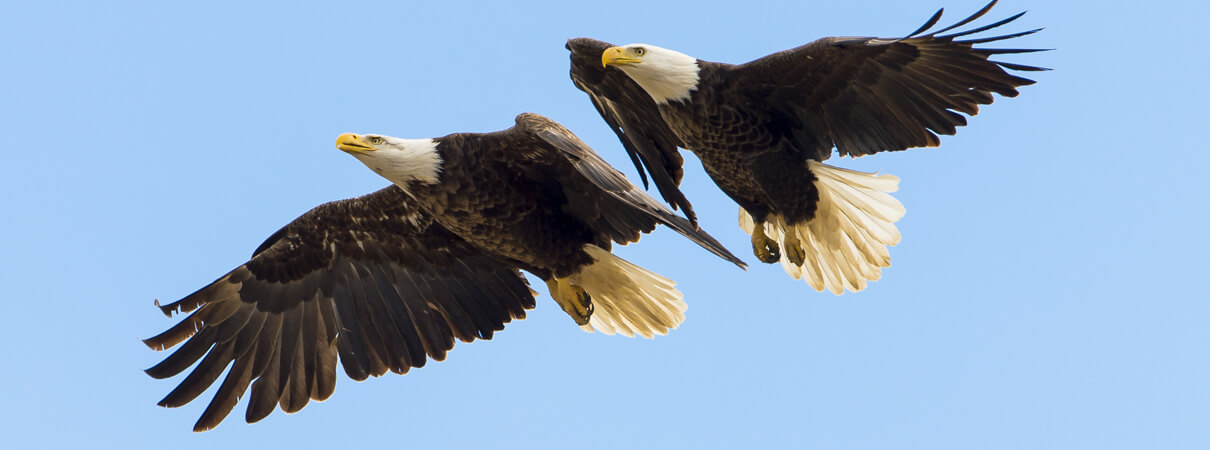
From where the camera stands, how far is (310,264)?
9141 millimetres

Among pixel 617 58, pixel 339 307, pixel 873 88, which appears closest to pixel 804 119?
pixel 873 88

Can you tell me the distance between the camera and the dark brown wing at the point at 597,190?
7.42 metres

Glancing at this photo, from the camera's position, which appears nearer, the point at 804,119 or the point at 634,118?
the point at 804,119

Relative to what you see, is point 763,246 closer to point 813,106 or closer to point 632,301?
point 632,301

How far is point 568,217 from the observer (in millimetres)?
8695

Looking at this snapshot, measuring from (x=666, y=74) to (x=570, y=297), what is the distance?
1.48m

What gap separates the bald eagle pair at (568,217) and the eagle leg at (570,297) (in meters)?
0.01

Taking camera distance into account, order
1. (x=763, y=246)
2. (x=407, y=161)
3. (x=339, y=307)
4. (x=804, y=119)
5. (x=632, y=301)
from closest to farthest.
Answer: (x=407, y=161)
(x=804, y=119)
(x=339, y=307)
(x=632, y=301)
(x=763, y=246)

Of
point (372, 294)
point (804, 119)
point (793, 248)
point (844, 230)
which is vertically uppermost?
point (804, 119)

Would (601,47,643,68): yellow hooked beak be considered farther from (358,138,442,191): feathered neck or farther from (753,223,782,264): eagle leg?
(753,223,782,264): eagle leg

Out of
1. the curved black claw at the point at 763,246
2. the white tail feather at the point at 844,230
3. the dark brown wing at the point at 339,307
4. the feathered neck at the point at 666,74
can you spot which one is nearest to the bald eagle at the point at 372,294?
the dark brown wing at the point at 339,307

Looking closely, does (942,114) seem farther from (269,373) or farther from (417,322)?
(269,373)

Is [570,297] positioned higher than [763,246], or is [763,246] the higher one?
[763,246]

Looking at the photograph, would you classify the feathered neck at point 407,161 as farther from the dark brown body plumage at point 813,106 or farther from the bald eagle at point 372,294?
the dark brown body plumage at point 813,106
